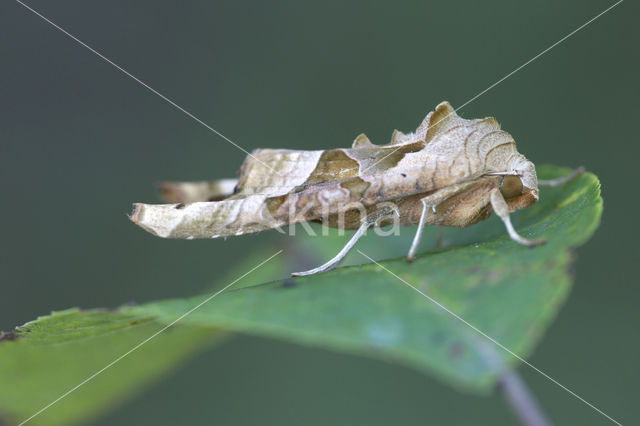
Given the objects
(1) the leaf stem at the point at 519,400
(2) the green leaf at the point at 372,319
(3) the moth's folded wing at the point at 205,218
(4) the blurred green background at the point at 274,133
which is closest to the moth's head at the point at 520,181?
(2) the green leaf at the point at 372,319

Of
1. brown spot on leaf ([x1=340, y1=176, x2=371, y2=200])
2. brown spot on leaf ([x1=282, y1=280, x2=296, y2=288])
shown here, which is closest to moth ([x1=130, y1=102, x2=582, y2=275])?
brown spot on leaf ([x1=340, y1=176, x2=371, y2=200])

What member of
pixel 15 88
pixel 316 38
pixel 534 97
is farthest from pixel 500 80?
pixel 15 88

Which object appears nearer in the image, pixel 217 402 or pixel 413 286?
pixel 413 286

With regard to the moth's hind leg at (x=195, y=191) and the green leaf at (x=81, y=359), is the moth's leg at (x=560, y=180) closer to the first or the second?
the moth's hind leg at (x=195, y=191)

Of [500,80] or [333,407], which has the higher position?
[500,80]

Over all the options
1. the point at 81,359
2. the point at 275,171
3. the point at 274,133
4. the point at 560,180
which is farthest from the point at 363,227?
the point at 274,133

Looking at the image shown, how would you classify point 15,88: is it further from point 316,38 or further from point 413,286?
point 413,286

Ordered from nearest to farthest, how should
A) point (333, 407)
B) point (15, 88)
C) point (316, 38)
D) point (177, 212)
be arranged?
point (177, 212)
point (333, 407)
point (15, 88)
point (316, 38)

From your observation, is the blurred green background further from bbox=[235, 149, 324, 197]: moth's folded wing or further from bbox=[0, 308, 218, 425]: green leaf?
bbox=[235, 149, 324, 197]: moth's folded wing
